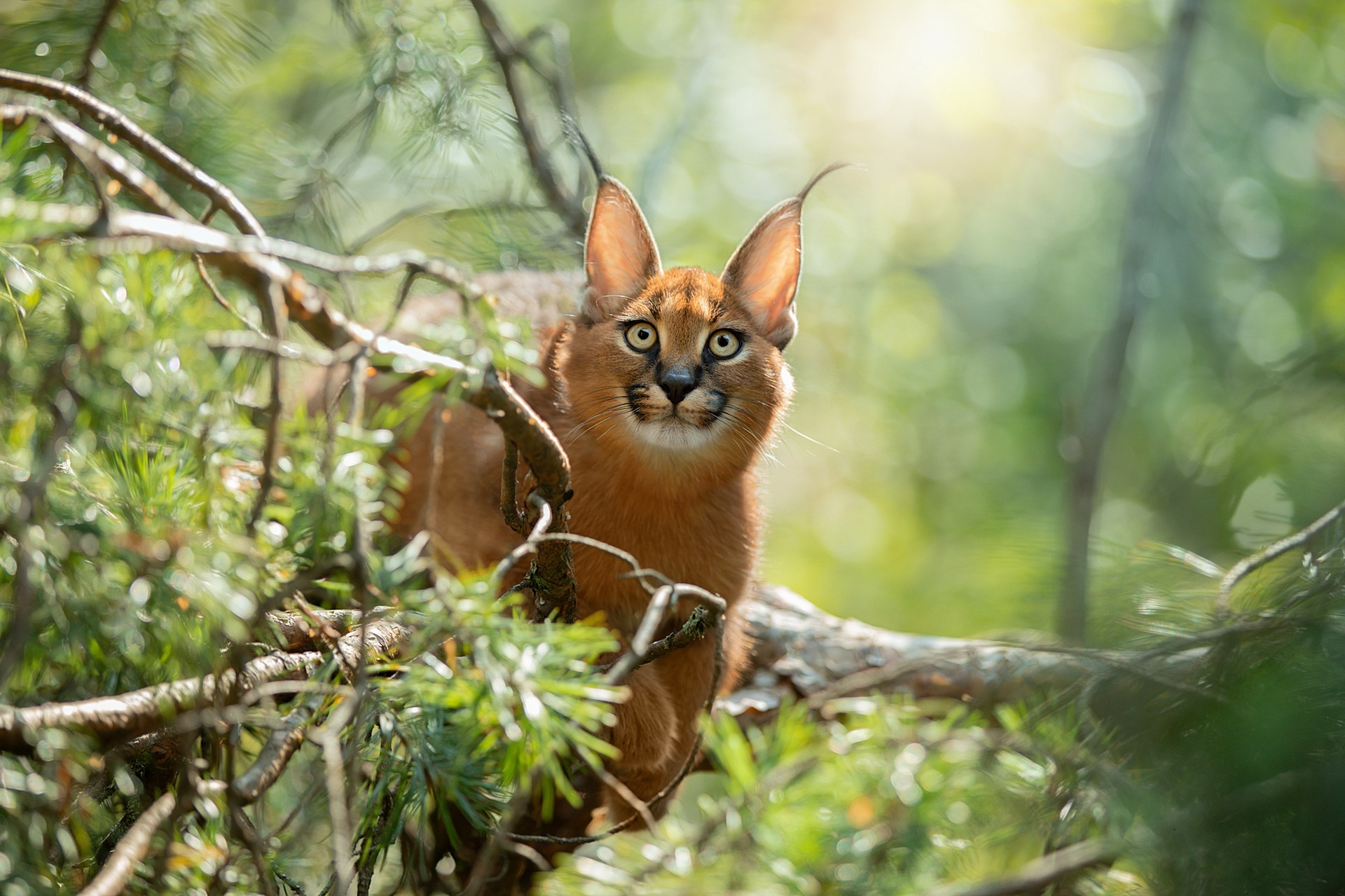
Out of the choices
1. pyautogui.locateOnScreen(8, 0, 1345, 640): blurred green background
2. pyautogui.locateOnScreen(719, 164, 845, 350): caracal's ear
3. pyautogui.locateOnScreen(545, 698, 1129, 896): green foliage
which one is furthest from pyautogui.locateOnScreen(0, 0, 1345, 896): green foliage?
pyautogui.locateOnScreen(8, 0, 1345, 640): blurred green background

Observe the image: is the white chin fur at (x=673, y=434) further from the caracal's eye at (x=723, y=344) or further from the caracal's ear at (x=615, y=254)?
the caracal's ear at (x=615, y=254)

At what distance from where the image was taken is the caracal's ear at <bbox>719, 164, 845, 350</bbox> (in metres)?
3.34

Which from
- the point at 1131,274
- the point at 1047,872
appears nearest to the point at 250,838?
the point at 1047,872

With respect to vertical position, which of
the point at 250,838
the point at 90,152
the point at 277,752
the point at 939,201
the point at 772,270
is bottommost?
the point at 277,752

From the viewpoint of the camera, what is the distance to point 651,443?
10.0 feet

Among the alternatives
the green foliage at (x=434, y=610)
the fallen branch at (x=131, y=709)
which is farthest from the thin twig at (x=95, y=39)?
the fallen branch at (x=131, y=709)

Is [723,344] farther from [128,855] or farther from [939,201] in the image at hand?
[939,201]

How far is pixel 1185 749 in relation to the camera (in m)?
1.64

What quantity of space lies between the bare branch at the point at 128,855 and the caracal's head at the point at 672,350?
175 centimetres

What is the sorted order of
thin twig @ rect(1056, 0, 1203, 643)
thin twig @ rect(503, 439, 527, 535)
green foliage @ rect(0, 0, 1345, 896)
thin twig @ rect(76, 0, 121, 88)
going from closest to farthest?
1. green foliage @ rect(0, 0, 1345, 896)
2. thin twig @ rect(503, 439, 527, 535)
3. thin twig @ rect(76, 0, 121, 88)
4. thin twig @ rect(1056, 0, 1203, 643)

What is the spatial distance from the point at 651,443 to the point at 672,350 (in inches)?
11.5

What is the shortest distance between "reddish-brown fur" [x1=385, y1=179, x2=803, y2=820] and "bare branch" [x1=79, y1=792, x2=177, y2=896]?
152 cm

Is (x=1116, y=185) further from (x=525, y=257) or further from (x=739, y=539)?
(x=739, y=539)

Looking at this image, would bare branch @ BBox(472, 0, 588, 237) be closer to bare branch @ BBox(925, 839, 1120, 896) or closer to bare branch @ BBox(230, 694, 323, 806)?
bare branch @ BBox(230, 694, 323, 806)
